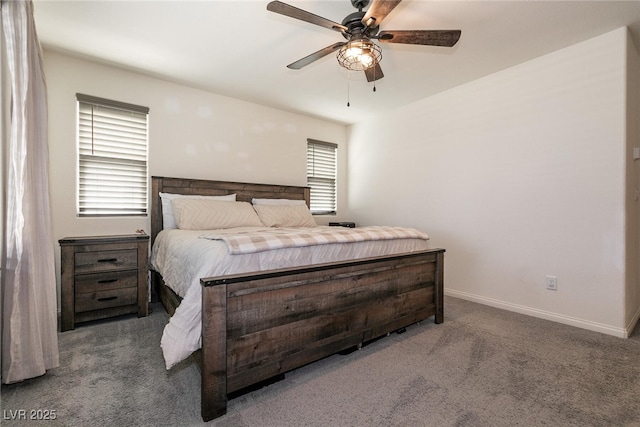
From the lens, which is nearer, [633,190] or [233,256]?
[233,256]

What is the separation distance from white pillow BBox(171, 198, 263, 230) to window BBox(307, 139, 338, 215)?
62.1 inches

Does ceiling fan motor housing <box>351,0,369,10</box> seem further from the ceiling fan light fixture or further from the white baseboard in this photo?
the white baseboard

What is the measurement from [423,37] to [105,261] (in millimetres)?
3090

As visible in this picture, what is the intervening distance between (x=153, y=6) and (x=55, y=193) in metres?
1.97

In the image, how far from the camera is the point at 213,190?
11.7 feet

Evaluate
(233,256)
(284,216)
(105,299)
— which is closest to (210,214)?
(284,216)

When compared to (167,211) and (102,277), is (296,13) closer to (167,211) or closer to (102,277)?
(167,211)

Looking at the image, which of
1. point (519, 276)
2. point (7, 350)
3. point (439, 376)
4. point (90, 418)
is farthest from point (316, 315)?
point (519, 276)

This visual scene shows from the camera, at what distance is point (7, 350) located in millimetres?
1528

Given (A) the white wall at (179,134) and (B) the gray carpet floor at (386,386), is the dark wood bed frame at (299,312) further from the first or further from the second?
(A) the white wall at (179,134)

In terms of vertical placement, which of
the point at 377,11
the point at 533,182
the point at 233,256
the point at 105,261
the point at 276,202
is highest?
the point at 377,11

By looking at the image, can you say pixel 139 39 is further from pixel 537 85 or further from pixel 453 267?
pixel 453 267

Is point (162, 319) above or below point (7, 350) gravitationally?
below

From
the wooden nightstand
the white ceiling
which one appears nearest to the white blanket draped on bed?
the wooden nightstand
